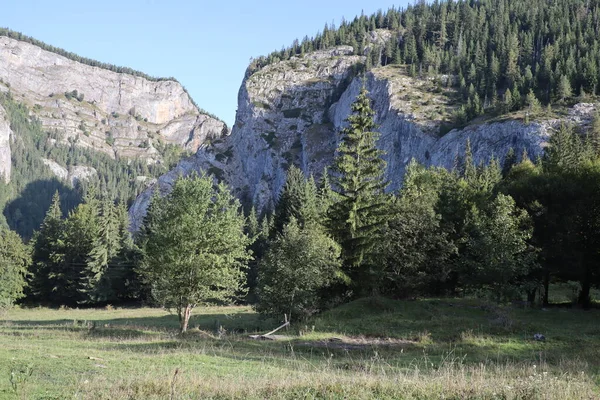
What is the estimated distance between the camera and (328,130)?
557 ft

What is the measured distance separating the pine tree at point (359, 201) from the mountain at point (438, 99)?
67.3 m

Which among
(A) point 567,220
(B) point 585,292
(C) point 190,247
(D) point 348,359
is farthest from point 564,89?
(D) point 348,359

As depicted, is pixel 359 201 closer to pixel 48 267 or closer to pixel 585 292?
pixel 585 292

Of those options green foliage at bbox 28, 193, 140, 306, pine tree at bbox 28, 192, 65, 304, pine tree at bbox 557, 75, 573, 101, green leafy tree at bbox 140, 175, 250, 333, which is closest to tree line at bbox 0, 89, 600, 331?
green leafy tree at bbox 140, 175, 250, 333

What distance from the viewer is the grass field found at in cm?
812

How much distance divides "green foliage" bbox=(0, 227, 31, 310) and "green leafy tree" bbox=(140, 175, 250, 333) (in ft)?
144

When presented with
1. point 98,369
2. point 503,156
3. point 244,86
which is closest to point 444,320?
point 98,369

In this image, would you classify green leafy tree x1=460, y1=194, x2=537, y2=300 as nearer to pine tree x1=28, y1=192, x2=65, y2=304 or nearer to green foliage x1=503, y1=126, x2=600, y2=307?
green foliage x1=503, y1=126, x2=600, y2=307

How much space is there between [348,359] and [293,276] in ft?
44.0

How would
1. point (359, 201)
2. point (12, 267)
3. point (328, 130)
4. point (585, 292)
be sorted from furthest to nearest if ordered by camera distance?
point (328, 130), point (12, 267), point (359, 201), point (585, 292)

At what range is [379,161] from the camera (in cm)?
3891

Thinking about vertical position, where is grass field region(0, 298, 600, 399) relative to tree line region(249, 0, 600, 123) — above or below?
below

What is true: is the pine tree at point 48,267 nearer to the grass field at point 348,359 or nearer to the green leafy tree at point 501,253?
the grass field at point 348,359

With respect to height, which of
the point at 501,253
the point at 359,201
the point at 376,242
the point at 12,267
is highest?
the point at 359,201
